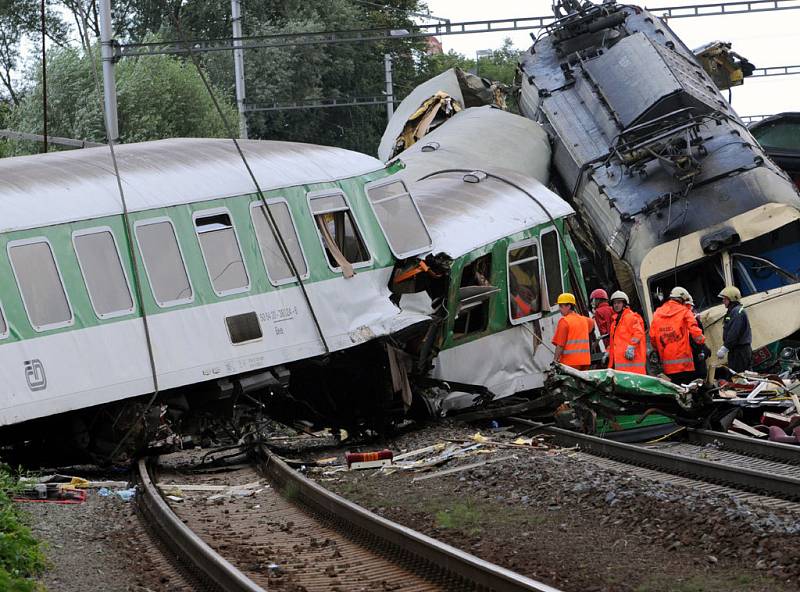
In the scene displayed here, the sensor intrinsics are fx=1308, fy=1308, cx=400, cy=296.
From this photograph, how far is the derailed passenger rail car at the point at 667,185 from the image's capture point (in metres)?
19.0

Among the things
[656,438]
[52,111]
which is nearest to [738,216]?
[656,438]

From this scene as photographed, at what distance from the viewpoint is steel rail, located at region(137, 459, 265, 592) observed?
7562 mm

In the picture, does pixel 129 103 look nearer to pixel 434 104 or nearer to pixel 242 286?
pixel 434 104

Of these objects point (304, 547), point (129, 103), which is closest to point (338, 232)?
point (304, 547)

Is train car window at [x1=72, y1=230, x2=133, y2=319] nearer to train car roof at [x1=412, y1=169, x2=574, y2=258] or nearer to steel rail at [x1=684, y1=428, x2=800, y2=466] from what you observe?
train car roof at [x1=412, y1=169, x2=574, y2=258]

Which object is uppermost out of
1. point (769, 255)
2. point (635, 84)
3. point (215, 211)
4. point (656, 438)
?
point (635, 84)

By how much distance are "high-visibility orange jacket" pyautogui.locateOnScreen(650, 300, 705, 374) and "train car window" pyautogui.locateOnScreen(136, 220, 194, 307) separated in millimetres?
6024

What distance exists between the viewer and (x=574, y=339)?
15492 millimetres

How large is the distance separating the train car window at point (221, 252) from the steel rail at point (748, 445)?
4984mm

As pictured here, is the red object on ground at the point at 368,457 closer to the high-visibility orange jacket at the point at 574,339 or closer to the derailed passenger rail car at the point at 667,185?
the high-visibility orange jacket at the point at 574,339

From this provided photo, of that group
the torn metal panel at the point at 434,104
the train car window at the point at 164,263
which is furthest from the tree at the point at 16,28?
the train car window at the point at 164,263

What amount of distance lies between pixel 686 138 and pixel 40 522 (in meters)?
13.0

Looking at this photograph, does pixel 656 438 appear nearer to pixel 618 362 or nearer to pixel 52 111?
pixel 618 362

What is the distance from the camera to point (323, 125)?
6128 cm
